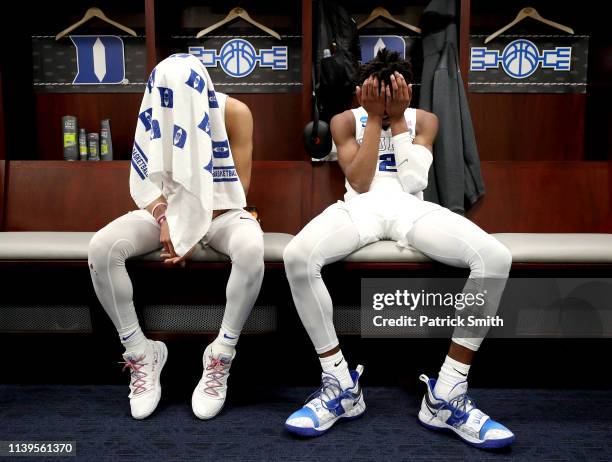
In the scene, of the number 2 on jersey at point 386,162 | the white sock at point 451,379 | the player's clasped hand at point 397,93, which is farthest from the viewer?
the number 2 on jersey at point 386,162

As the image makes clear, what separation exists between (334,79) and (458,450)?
1577 millimetres

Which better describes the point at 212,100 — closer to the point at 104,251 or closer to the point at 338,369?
the point at 104,251

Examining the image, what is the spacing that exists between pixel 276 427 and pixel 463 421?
53 centimetres

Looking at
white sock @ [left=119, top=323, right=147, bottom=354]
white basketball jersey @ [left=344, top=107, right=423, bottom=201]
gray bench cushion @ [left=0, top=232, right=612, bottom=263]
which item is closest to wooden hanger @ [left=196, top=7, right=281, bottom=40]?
white basketball jersey @ [left=344, top=107, right=423, bottom=201]

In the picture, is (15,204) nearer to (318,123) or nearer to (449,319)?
(318,123)

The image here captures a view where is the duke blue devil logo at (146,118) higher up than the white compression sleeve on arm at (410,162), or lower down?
higher up

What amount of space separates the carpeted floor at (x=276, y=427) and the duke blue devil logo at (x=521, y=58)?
67.1 inches

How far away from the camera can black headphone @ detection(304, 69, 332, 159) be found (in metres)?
2.21

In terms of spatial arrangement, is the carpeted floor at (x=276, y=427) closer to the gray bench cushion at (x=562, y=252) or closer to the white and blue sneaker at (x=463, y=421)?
the white and blue sneaker at (x=463, y=421)

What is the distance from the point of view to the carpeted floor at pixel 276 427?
1.34 meters

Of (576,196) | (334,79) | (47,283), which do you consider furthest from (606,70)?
(47,283)

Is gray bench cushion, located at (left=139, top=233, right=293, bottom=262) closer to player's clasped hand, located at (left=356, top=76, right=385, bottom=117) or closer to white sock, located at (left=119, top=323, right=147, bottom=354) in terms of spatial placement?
white sock, located at (left=119, top=323, right=147, bottom=354)

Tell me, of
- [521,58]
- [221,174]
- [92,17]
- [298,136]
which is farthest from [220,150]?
[521,58]

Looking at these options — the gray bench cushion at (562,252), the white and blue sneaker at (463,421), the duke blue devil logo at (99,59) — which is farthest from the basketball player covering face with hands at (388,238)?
the duke blue devil logo at (99,59)
